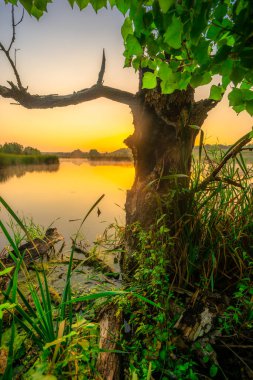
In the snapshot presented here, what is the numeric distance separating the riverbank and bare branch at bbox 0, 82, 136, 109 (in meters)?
22.1

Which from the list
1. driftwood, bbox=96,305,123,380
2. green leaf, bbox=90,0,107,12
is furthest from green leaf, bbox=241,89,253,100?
driftwood, bbox=96,305,123,380

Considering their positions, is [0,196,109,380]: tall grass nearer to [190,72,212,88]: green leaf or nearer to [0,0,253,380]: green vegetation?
[0,0,253,380]: green vegetation

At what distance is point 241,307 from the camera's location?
2.03m

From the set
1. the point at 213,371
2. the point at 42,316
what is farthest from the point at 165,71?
the point at 213,371

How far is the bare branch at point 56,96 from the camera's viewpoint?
3.44 m

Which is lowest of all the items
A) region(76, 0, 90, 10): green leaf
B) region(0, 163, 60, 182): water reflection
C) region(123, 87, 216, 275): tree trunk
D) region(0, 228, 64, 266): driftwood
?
region(0, 163, 60, 182): water reflection

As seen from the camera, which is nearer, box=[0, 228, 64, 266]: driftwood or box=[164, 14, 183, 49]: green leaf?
box=[164, 14, 183, 49]: green leaf

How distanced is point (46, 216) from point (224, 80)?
7.32m

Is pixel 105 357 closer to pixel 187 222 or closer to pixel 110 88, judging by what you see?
pixel 187 222

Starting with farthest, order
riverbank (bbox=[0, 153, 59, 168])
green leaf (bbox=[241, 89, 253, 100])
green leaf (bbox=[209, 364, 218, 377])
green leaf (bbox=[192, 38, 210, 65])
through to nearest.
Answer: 1. riverbank (bbox=[0, 153, 59, 168])
2. green leaf (bbox=[209, 364, 218, 377])
3. green leaf (bbox=[241, 89, 253, 100])
4. green leaf (bbox=[192, 38, 210, 65])

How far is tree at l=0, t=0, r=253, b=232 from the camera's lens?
35.2 inches

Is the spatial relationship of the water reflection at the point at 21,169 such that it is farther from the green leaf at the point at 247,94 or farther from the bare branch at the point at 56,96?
the green leaf at the point at 247,94

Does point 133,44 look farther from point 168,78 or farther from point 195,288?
point 195,288

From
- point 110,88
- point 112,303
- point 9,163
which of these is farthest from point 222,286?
point 9,163
